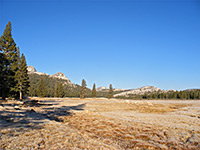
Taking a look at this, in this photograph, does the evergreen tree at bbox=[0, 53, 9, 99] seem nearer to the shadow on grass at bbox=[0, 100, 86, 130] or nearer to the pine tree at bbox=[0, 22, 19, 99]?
the pine tree at bbox=[0, 22, 19, 99]

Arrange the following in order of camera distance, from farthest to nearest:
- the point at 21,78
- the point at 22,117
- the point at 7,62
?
the point at 21,78 < the point at 7,62 < the point at 22,117

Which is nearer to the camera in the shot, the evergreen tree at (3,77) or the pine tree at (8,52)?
the evergreen tree at (3,77)

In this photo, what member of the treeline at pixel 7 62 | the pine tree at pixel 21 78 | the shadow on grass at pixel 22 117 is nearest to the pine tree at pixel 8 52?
the treeline at pixel 7 62

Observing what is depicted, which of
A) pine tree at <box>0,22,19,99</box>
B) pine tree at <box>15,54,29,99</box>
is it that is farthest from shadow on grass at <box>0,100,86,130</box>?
pine tree at <box>15,54,29,99</box>

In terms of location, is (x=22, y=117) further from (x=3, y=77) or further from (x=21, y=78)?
(x=21, y=78)

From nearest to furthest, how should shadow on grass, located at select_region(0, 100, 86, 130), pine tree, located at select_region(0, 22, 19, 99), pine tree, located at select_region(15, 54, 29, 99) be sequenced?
shadow on grass, located at select_region(0, 100, 86, 130)
pine tree, located at select_region(0, 22, 19, 99)
pine tree, located at select_region(15, 54, 29, 99)

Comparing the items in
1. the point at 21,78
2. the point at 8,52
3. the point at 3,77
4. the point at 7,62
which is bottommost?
the point at 3,77

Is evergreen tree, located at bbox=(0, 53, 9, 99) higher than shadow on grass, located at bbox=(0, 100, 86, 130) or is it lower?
higher

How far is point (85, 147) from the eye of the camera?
31.9 feet

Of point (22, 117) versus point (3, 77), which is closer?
point (22, 117)

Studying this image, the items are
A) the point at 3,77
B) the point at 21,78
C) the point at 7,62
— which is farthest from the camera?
the point at 21,78

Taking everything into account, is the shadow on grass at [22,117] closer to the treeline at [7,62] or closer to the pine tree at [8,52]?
the treeline at [7,62]

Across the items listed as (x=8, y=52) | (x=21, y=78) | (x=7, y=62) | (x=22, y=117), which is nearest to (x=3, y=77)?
(x=7, y=62)

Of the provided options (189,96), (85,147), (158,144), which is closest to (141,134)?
(158,144)
